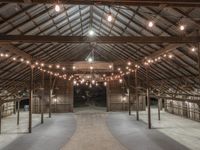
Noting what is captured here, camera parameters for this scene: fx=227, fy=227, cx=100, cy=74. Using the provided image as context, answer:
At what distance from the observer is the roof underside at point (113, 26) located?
929 cm

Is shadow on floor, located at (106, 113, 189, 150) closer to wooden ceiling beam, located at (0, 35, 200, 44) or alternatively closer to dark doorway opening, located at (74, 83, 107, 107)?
wooden ceiling beam, located at (0, 35, 200, 44)

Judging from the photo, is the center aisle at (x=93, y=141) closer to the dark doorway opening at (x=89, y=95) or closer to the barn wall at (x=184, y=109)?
the barn wall at (x=184, y=109)

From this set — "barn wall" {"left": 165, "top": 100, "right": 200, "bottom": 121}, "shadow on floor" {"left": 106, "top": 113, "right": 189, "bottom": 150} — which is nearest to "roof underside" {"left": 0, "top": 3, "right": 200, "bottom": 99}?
"barn wall" {"left": 165, "top": 100, "right": 200, "bottom": 121}

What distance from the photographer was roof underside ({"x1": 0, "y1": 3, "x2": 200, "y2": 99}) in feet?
30.5

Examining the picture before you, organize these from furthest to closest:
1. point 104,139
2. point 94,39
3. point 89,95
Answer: point 89,95, point 104,139, point 94,39

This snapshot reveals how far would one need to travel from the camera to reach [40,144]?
1170 cm

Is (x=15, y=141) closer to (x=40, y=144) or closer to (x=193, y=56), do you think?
(x=40, y=144)

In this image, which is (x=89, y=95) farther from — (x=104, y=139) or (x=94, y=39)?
(x=94, y=39)

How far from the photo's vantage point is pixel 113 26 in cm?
1447

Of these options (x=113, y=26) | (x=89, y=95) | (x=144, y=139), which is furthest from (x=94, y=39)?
(x=89, y=95)

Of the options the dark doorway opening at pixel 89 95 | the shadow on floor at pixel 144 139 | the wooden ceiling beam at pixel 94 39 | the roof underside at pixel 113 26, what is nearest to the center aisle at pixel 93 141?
the shadow on floor at pixel 144 139

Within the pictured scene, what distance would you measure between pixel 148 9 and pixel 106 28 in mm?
5811

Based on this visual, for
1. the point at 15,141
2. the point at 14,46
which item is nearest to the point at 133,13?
the point at 14,46

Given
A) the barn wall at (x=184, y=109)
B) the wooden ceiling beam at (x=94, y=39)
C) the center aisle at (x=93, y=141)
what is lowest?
the center aisle at (x=93, y=141)
